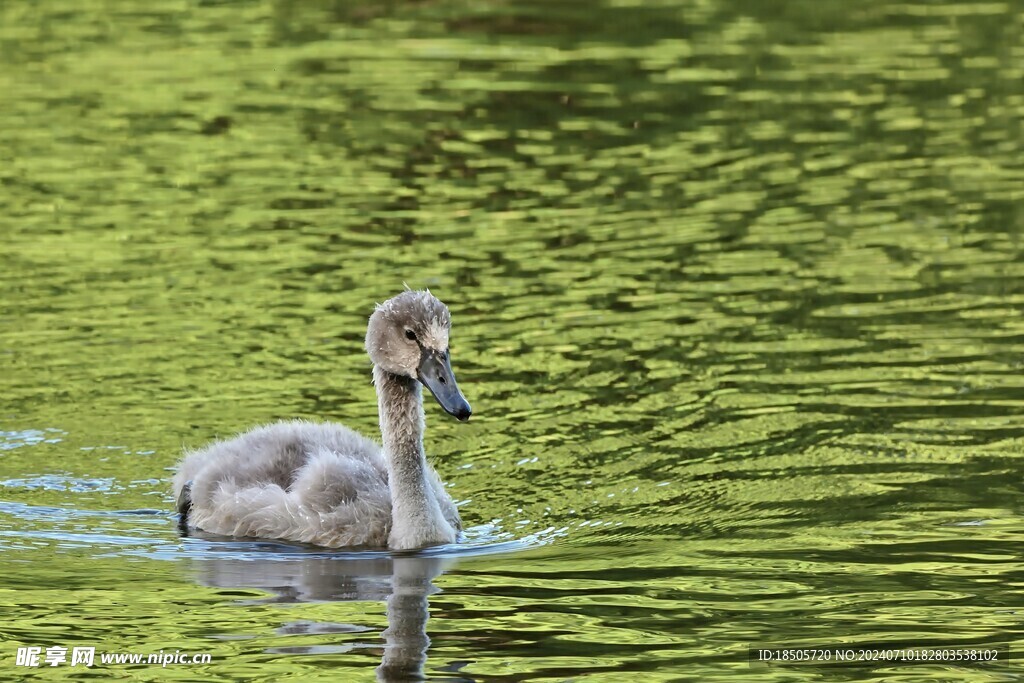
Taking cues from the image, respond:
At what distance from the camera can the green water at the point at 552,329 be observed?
33.1 feet

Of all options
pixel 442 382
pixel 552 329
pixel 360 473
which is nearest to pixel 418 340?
pixel 442 382

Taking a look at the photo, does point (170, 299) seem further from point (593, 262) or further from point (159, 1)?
point (159, 1)

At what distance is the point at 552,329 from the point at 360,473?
3942 mm

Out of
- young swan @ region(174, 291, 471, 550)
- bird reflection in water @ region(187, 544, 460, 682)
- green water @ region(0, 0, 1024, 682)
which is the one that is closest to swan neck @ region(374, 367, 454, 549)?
young swan @ region(174, 291, 471, 550)

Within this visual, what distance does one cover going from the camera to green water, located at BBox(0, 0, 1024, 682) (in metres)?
10.1

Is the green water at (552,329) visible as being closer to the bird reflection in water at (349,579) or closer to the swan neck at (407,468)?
the bird reflection in water at (349,579)

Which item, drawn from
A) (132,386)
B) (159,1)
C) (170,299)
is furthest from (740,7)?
(132,386)

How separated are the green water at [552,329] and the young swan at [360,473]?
1.02ft

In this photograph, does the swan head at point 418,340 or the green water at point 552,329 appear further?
the swan head at point 418,340

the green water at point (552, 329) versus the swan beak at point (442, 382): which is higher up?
the swan beak at point (442, 382)

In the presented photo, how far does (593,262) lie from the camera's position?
17.8 m

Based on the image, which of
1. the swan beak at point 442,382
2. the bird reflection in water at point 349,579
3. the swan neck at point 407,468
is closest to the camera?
the bird reflection in water at point 349,579

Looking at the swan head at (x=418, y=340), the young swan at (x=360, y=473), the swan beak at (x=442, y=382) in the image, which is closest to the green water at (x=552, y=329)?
the young swan at (x=360, y=473)

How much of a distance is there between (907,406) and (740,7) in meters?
17.9
